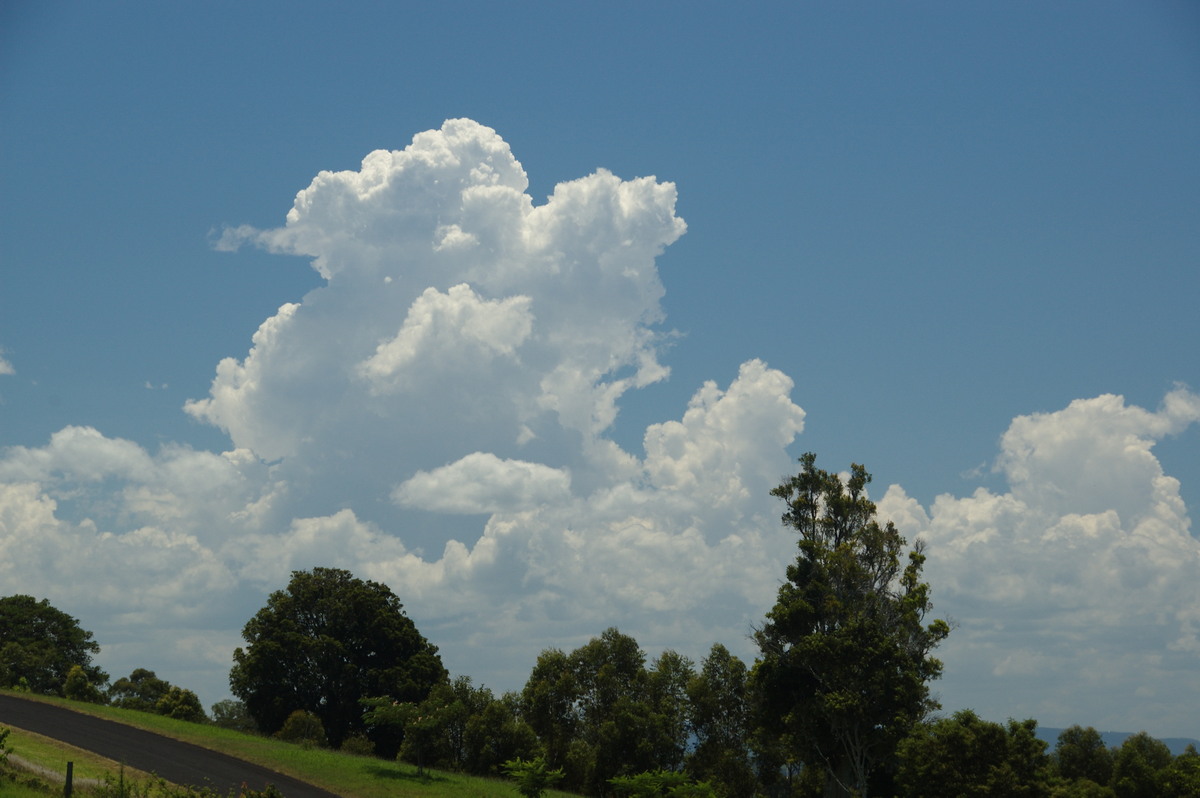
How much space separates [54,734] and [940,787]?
4078 cm

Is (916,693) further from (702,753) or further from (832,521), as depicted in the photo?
(702,753)

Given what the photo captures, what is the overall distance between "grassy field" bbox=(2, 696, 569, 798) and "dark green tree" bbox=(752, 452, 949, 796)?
14.0 m

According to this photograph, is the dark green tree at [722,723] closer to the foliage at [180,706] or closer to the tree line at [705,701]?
the tree line at [705,701]

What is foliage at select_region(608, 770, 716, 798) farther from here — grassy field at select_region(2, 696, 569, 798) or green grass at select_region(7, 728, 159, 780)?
green grass at select_region(7, 728, 159, 780)

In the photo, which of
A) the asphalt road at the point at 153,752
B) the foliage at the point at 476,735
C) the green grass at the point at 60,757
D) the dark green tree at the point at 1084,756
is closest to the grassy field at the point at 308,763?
the green grass at the point at 60,757

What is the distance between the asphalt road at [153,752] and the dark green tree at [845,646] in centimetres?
2351

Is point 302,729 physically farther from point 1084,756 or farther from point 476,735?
point 1084,756

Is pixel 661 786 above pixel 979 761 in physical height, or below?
below

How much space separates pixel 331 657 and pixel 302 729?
974 cm

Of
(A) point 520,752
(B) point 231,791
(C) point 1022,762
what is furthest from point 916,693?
(B) point 231,791

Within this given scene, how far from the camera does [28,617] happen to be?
8638cm

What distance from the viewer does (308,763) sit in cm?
4875

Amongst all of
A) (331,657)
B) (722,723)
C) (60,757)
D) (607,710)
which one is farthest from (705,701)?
(60,757)

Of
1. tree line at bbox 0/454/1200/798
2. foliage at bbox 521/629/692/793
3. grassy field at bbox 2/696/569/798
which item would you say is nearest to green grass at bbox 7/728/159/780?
grassy field at bbox 2/696/569/798
